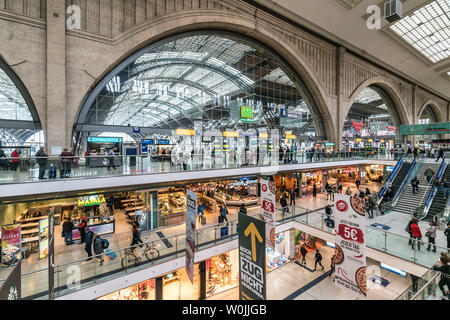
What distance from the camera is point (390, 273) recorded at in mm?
12992

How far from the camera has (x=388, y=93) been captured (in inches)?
1377

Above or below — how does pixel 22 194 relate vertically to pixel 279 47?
below

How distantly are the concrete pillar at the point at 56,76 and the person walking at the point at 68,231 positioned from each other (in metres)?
3.92

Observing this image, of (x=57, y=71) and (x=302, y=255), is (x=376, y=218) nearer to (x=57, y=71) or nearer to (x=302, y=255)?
(x=302, y=255)

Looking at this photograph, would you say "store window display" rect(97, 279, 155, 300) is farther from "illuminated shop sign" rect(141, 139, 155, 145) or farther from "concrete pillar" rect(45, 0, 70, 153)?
"illuminated shop sign" rect(141, 139, 155, 145)

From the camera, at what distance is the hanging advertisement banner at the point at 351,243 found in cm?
545

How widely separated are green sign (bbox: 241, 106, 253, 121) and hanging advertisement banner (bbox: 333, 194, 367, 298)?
1330 cm

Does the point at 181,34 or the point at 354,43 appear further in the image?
the point at 354,43

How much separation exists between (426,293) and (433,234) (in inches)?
197

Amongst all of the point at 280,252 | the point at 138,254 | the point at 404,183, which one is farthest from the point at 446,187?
the point at 138,254

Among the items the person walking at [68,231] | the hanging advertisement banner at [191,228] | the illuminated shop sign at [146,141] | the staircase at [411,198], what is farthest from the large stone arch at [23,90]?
the staircase at [411,198]

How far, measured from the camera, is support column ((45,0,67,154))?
448 inches
